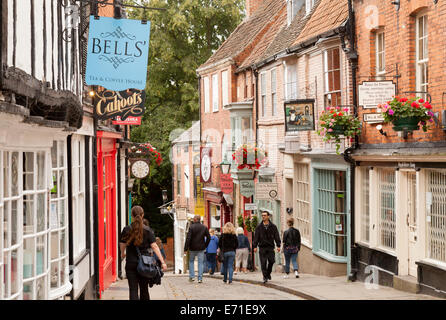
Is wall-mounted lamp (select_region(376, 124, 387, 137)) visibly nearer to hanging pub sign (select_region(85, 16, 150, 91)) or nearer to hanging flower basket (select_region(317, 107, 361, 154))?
hanging flower basket (select_region(317, 107, 361, 154))

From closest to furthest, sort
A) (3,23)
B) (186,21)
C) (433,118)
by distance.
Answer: (3,23)
(433,118)
(186,21)

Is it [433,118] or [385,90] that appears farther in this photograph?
[385,90]

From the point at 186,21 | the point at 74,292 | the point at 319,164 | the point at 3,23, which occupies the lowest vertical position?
the point at 74,292

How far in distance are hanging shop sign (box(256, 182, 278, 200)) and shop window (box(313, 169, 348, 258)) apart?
8.47ft

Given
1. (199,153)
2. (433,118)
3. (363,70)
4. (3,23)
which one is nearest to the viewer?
(3,23)

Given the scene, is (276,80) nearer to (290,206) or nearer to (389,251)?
(290,206)

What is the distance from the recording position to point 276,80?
84.4 feet

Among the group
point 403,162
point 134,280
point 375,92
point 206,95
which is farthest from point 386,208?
point 206,95

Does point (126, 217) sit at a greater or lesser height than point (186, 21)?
lesser

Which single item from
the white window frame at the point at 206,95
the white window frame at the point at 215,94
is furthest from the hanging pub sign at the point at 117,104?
the white window frame at the point at 206,95

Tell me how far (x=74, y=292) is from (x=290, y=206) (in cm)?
1280

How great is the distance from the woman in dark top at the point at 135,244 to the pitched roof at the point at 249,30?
21959 millimetres

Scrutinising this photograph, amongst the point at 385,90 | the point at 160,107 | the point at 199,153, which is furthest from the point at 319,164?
the point at 160,107

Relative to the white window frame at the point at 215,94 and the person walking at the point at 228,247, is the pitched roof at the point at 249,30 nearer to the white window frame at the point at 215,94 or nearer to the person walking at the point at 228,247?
the white window frame at the point at 215,94
